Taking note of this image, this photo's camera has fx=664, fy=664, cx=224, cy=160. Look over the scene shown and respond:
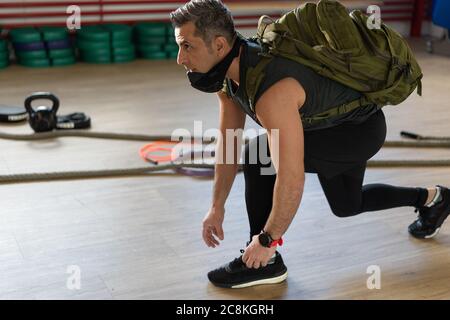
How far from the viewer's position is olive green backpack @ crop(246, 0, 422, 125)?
1967 millimetres

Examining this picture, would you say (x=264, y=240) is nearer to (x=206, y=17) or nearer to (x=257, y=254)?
(x=257, y=254)

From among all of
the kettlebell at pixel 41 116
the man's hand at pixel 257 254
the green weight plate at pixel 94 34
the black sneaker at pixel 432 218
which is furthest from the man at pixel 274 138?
the green weight plate at pixel 94 34

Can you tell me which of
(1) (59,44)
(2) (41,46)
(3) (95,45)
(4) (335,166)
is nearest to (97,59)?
(3) (95,45)

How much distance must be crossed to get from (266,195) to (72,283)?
741mm

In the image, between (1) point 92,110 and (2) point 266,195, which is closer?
(2) point 266,195

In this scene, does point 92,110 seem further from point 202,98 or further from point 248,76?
point 248,76

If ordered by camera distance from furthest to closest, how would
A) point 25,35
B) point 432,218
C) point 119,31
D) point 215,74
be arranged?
point 119,31, point 25,35, point 432,218, point 215,74

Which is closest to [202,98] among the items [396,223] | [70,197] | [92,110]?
[92,110]

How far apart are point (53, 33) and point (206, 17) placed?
13.4 ft

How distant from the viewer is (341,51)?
78.2 inches

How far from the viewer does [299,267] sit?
2.47m

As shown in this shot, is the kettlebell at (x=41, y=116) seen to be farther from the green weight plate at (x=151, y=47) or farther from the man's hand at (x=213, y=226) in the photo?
the green weight plate at (x=151, y=47)

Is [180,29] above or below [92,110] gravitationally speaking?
above
